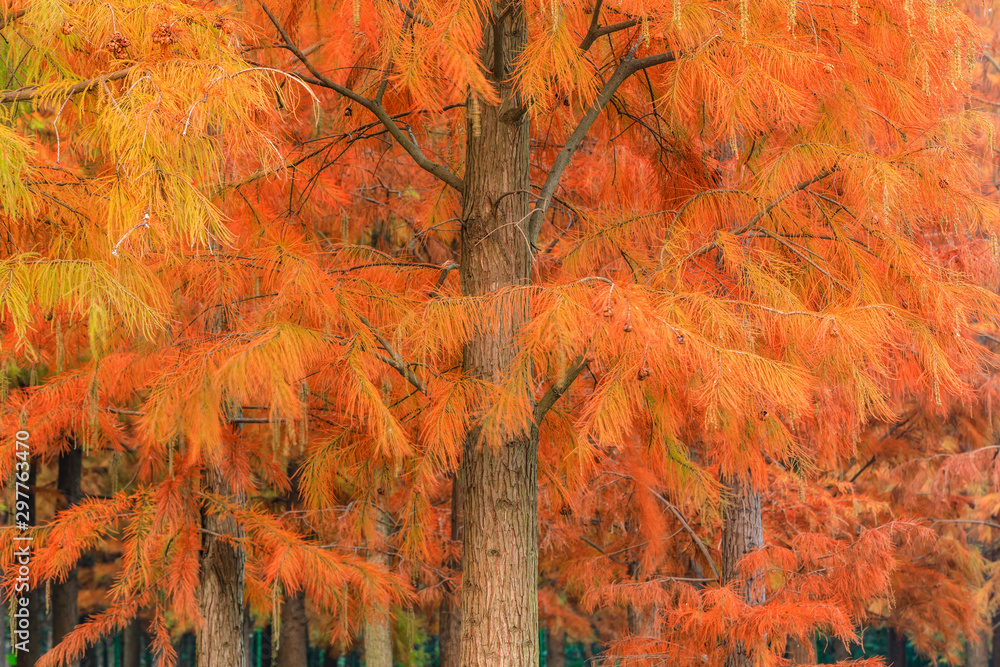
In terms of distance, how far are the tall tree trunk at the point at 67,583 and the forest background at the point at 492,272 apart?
5.66 meters

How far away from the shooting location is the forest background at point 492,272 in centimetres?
329

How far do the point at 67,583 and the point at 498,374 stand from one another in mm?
9642

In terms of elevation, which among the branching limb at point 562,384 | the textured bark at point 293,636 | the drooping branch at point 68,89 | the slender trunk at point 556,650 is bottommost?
the slender trunk at point 556,650

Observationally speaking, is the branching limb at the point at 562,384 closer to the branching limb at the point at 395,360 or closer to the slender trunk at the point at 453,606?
the branching limb at the point at 395,360

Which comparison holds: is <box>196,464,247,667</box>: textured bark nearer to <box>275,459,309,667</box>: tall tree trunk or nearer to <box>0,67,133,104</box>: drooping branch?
<box>0,67,133,104</box>: drooping branch

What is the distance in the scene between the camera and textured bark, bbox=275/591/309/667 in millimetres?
13484

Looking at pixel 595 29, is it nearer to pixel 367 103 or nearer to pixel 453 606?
pixel 367 103

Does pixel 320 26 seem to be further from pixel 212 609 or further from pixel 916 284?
pixel 212 609

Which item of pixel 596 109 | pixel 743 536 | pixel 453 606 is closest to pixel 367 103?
pixel 596 109

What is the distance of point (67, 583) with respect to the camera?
1152 centimetres

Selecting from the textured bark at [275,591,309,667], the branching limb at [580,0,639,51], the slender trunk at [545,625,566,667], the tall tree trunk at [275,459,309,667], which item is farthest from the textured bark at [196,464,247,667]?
the slender trunk at [545,625,566,667]

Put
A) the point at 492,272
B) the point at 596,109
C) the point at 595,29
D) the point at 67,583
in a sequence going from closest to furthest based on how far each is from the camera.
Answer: the point at 595,29 < the point at 596,109 < the point at 492,272 < the point at 67,583

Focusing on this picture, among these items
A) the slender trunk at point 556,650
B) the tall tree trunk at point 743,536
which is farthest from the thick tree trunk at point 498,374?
the slender trunk at point 556,650

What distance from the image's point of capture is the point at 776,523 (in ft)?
32.5
